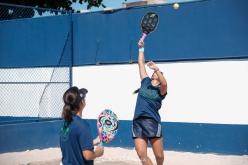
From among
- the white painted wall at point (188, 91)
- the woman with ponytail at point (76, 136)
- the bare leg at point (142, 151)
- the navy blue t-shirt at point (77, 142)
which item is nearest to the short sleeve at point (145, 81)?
the bare leg at point (142, 151)

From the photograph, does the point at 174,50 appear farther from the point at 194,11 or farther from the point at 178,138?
the point at 178,138

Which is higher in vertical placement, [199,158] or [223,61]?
[223,61]

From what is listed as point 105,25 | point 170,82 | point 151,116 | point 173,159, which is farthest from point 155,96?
point 105,25

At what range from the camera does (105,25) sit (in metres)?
12.0

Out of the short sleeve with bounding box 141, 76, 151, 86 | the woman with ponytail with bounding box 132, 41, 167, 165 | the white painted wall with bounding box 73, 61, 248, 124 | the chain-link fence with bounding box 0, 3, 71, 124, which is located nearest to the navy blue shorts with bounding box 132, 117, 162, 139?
the woman with ponytail with bounding box 132, 41, 167, 165

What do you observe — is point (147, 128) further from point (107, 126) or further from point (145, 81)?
point (107, 126)

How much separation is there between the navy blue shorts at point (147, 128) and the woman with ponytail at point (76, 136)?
2.49 meters

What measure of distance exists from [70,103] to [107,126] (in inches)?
26.4

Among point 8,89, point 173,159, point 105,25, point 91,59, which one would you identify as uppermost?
point 105,25

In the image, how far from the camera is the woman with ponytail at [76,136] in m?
4.12

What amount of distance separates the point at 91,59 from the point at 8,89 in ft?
7.15

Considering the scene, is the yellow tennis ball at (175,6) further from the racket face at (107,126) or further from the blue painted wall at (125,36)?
the racket face at (107,126)

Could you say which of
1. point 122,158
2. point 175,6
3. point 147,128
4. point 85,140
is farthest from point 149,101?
point 175,6

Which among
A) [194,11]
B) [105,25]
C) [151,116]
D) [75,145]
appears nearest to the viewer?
[75,145]
